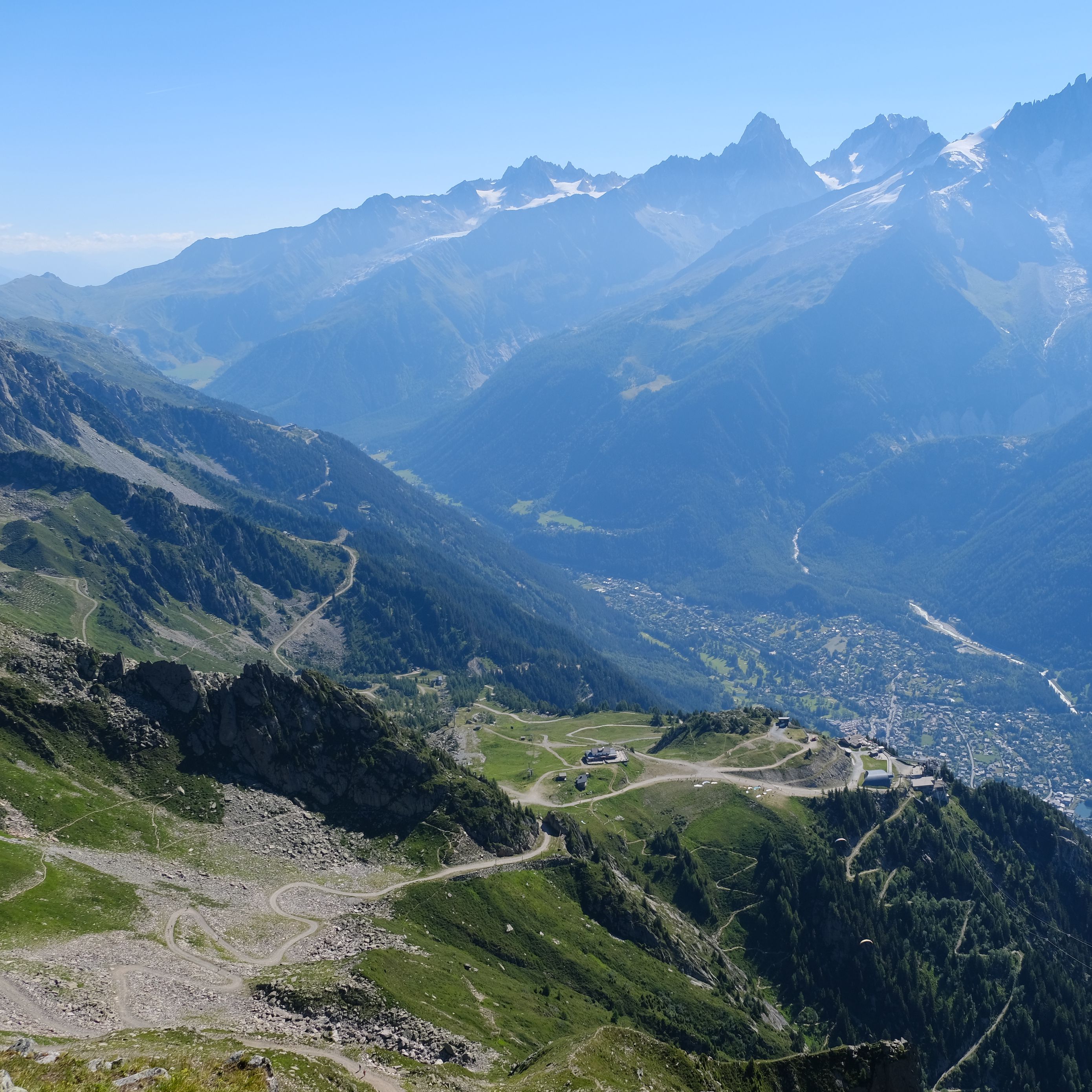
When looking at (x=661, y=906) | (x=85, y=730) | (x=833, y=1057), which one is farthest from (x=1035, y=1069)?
(x=85, y=730)

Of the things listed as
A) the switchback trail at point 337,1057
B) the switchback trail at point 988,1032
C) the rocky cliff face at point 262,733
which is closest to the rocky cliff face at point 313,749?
the rocky cliff face at point 262,733

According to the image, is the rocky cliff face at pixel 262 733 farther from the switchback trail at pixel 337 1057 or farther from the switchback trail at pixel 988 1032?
the switchback trail at pixel 988 1032

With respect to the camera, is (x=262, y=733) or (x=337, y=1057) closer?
(x=337, y=1057)

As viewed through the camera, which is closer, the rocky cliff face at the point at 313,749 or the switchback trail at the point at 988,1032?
the rocky cliff face at the point at 313,749

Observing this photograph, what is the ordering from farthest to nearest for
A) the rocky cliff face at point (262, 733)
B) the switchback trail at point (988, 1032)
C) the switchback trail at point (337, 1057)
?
→ the switchback trail at point (988, 1032) < the rocky cliff face at point (262, 733) < the switchback trail at point (337, 1057)

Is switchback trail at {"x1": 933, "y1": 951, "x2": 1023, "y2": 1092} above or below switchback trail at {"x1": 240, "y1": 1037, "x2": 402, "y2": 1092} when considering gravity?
below

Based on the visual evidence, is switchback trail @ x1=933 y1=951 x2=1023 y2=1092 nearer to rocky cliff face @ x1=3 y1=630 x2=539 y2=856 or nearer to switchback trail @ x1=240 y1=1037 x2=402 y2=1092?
rocky cliff face @ x1=3 y1=630 x2=539 y2=856

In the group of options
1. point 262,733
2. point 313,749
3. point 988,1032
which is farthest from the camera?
point 988,1032

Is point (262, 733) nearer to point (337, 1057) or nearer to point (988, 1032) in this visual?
point (337, 1057)

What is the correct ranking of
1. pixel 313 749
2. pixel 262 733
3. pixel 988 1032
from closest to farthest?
1. pixel 262 733
2. pixel 313 749
3. pixel 988 1032

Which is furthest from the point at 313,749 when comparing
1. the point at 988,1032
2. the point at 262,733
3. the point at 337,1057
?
the point at 988,1032

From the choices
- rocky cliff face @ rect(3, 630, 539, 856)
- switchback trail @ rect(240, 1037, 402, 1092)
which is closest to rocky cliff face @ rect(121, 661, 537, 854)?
rocky cliff face @ rect(3, 630, 539, 856)

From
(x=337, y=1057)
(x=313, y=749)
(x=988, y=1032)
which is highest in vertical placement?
(x=313, y=749)
